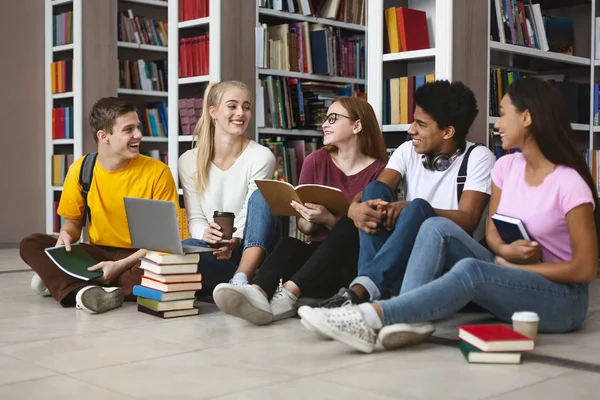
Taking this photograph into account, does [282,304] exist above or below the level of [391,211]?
below

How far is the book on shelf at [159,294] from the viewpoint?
2980mm

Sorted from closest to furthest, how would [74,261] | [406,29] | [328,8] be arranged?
[74,261] → [406,29] → [328,8]

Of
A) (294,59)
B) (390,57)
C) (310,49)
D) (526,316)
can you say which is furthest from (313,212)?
(310,49)

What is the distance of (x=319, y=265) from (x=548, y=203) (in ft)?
2.80

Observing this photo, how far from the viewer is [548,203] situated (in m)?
2.49

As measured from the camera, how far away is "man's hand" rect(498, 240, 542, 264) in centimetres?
246

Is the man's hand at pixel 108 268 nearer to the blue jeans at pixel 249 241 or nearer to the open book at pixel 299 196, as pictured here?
the blue jeans at pixel 249 241

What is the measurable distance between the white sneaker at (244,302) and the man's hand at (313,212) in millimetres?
409

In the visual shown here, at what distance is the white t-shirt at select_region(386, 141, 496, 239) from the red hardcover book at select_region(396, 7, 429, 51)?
76cm

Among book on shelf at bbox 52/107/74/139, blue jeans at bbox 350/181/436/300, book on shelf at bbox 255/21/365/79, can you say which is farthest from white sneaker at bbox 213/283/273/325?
book on shelf at bbox 52/107/74/139

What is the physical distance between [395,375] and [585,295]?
85cm

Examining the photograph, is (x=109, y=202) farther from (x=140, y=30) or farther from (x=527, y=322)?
(x=140, y=30)

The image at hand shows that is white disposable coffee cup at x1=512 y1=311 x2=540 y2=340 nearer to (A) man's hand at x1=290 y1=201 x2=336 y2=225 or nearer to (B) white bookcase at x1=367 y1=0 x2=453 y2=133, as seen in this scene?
(A) man's hand at x1=290 y1=201 x2=336 y2=225

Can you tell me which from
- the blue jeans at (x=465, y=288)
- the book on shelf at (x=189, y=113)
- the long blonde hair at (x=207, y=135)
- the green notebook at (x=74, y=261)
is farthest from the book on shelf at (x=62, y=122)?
the blue jeans at (x=465, y=288)
